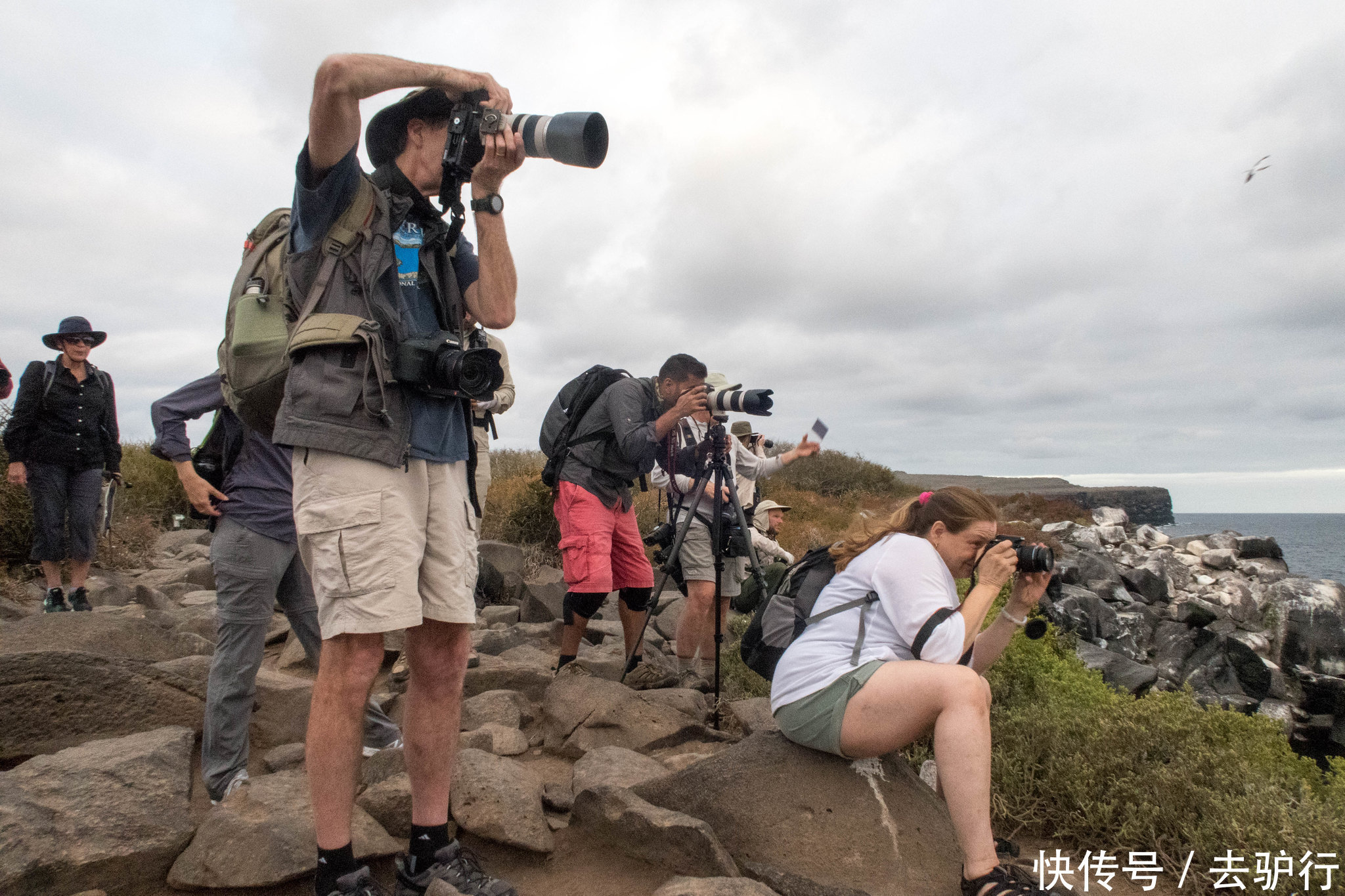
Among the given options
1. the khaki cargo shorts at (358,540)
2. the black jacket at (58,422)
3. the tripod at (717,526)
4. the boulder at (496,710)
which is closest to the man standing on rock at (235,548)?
the khaki cargo shorts at (358,540)

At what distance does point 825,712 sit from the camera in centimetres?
277

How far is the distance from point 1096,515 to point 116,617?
22.9 m

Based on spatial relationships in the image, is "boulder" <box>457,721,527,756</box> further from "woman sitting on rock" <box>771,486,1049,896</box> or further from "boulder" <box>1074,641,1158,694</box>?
"boulder" <box>1074,641,1158,694</box>

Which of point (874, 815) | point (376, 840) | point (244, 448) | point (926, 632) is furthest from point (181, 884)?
point (926, 632)

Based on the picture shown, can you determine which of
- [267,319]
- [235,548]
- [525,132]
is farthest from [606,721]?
[525,132]

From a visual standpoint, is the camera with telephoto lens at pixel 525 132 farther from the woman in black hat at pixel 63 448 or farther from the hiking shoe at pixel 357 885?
the woman in black hat at pixel 63 448

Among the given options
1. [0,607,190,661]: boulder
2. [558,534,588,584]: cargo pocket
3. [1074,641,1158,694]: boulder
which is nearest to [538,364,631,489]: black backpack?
[558,534,588,584]: cargo pocket

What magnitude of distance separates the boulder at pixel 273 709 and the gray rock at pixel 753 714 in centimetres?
206

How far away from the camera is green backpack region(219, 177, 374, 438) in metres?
2.23

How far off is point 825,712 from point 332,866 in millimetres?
1481

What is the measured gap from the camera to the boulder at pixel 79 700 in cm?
328

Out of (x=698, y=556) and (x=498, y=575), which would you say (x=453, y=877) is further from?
(x=498, y=575)

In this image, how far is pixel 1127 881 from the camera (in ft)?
10.1

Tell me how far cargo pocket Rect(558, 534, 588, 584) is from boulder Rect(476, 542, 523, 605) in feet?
11.8
